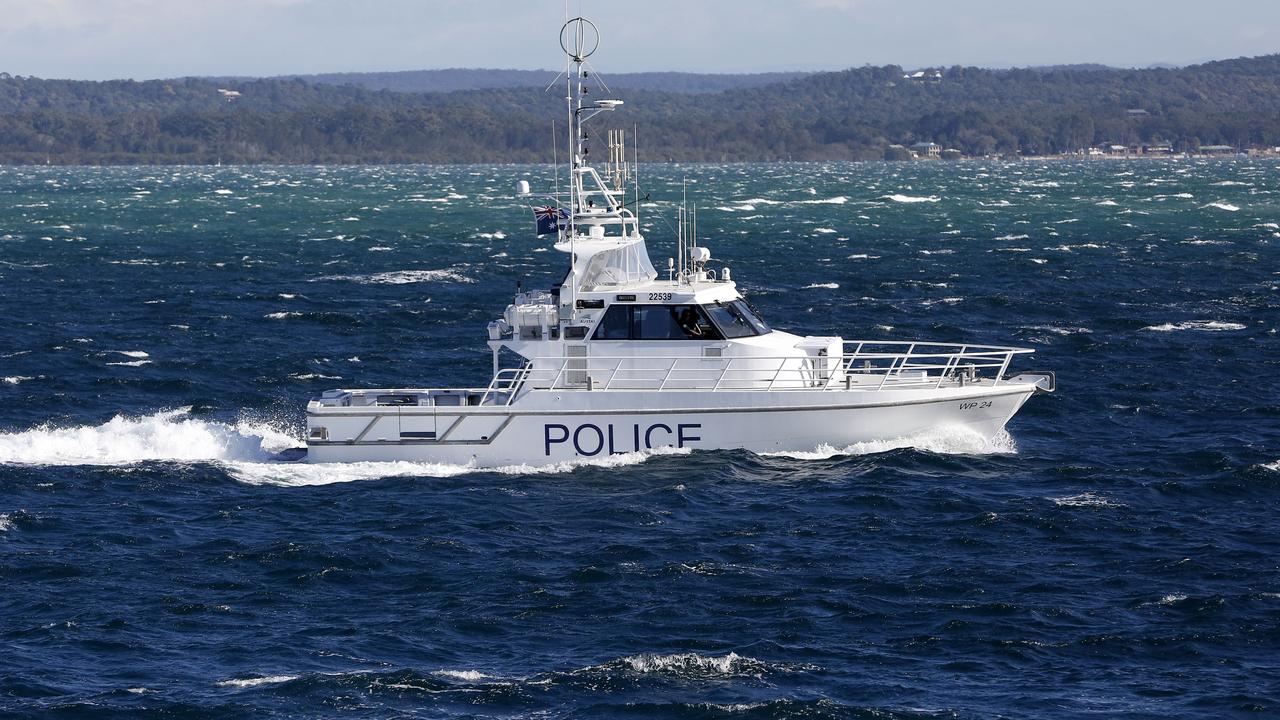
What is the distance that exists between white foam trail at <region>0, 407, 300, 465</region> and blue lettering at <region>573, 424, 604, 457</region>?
6626 millimetres

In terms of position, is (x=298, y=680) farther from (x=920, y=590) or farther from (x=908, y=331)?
(x=908, y=331)

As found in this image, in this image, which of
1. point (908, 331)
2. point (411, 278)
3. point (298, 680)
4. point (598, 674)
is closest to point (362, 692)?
point (298, 680)

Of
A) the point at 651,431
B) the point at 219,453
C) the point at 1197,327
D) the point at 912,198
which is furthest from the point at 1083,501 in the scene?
the point at 912,198

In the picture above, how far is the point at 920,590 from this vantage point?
25.6 meters

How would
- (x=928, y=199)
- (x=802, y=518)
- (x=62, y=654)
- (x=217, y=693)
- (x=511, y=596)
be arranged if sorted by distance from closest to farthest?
1. (x=217, y=693)
2. (x=62, y=654)
3. (x=511, y=596)
4. (x=802, y=518)
5. (x=928, y=199)

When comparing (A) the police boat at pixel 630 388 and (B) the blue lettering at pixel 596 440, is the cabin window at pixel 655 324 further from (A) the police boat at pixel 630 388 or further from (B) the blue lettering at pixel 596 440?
(B) the blue lettering at pixel 596 440

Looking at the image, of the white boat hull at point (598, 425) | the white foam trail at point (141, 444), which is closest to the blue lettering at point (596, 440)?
the white boat hull at point (598, 425)

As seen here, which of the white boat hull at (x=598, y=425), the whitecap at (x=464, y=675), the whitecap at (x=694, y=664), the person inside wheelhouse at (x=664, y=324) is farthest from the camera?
the person inside wheelhouse at (x=664, y=324)

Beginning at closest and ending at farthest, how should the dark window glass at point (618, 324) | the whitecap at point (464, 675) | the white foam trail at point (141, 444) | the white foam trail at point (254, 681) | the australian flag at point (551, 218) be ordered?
the white foam trail at point (254, 681)
the whitecap at point (464, 675)
the dark window glass at point (618, 324)
the australian flag at point (551, 218)
the white foam trail at point (141, 444)

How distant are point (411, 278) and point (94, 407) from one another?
33589mm

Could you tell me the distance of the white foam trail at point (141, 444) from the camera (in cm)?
3481

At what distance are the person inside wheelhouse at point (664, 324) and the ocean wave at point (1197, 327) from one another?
2489 cm

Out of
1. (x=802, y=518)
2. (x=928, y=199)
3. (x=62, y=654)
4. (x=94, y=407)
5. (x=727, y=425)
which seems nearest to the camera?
(x=62, y=654)

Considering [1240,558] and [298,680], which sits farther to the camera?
[1240,558]
